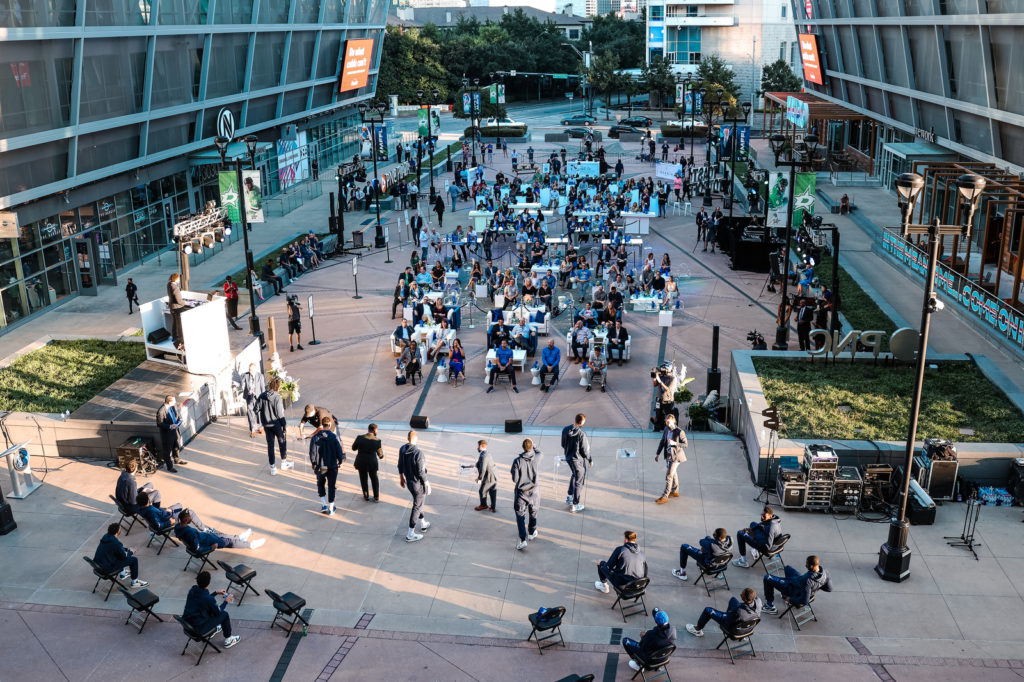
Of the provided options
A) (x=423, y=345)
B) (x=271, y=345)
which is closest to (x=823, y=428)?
(x=423, y=345)

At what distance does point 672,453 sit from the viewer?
1556 centimetres

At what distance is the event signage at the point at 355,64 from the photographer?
5541 centimetres

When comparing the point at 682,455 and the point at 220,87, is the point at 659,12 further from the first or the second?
the point at 682,455

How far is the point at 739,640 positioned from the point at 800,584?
1172mm

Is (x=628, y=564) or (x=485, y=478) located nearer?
(x=628, y=564)

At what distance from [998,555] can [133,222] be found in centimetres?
3186

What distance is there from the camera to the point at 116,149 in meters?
32.5

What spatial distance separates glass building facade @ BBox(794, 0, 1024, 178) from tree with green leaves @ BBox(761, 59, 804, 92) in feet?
107

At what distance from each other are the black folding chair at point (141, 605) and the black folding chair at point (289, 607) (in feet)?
5.00

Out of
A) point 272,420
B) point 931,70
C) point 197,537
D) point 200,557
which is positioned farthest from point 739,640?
point 931,70

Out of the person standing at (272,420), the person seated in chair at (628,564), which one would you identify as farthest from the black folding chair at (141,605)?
the person seated in chair at (628,564)

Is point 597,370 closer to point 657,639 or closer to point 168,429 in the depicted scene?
point 168,429

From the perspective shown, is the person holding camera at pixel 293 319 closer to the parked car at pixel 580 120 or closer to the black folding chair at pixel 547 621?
the black folding chair at pixel 547 621

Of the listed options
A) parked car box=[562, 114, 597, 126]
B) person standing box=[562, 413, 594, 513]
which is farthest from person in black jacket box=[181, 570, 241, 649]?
parked car box=[562, 114, 597, 126]
